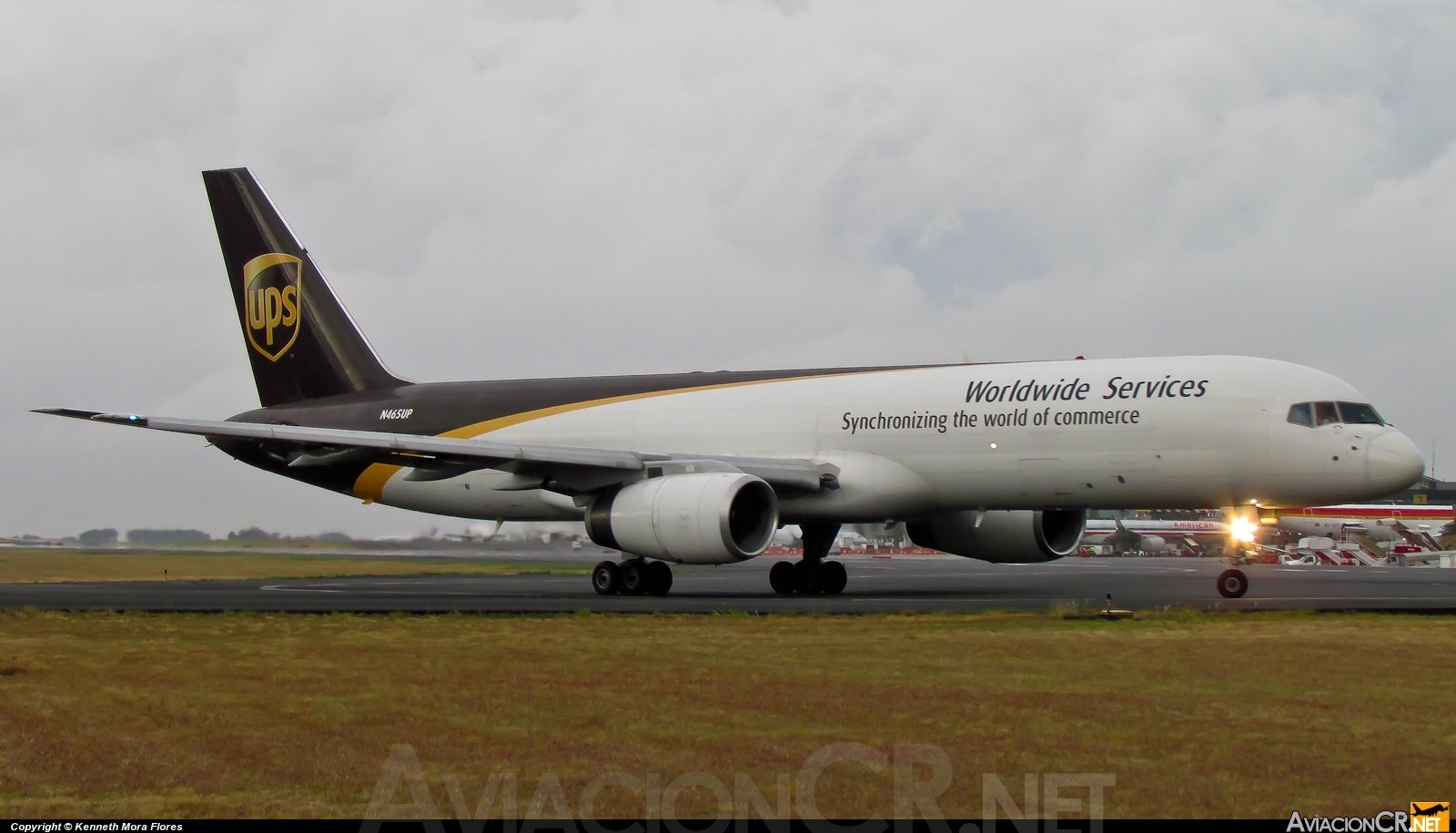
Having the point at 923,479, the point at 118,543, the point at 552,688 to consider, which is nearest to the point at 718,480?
the point at 923,479

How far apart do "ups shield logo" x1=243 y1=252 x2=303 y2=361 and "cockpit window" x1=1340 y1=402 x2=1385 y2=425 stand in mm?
21169

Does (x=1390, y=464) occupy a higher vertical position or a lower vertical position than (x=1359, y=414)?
lower

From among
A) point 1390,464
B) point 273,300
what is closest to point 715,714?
point 1390,464

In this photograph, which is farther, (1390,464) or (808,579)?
(808,579)

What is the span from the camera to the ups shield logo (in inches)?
1203

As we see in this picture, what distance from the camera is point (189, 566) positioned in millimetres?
31125

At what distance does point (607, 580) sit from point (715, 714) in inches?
602

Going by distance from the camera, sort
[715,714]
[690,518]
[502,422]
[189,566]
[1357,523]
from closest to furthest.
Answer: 1. [715,714]
2. [690,518]
3. [502,422]
4. [189,566]
5. [1357,523]

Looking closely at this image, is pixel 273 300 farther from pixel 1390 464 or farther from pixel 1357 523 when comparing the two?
pixel 1357 523

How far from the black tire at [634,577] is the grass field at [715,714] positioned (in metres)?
9.06

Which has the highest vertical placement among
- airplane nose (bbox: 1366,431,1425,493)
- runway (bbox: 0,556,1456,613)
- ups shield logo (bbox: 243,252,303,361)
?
ups shield logo (bbox: 243,252,303,361)

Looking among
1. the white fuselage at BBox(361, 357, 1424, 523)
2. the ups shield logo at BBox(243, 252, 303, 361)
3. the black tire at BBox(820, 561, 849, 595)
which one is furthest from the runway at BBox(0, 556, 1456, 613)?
the ups shield logo at BBox(243, 252, 303, 361)

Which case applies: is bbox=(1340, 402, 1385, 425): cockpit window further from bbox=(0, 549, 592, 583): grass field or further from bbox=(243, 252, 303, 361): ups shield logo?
bbox=(0, 549, 592, 583): grass field

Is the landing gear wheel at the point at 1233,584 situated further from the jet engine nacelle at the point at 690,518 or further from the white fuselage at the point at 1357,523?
the white fuselage at the point at 1357,523
